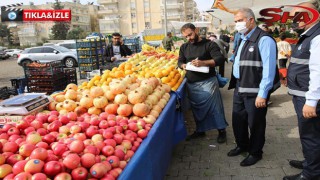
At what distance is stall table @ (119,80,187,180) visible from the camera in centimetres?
208

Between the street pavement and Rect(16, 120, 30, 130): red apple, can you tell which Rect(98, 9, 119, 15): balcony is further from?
Rect(16, 120, 30, 130): red apple

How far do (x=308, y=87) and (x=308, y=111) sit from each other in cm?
28

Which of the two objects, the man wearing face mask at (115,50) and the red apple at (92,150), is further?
the man wearing face mask at (115,50)

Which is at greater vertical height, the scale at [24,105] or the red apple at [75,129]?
the scale at [24,105]

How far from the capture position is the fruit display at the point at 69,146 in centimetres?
179

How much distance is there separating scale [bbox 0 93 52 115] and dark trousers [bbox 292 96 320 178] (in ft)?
9.63

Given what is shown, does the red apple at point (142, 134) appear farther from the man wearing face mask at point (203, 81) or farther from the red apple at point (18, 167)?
the man wearing face mask at point (203, 81)

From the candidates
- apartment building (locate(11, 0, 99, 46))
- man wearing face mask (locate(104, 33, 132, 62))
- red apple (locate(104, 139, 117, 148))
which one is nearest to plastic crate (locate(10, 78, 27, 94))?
man wearing face mask (locate(104, 33, 132, 62))

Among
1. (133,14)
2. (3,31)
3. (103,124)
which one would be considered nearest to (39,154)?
(103,124)

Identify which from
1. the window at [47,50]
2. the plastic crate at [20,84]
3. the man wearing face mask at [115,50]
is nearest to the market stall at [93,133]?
the plastic crate at [20,84]

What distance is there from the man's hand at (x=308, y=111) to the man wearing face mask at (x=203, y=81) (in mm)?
1580

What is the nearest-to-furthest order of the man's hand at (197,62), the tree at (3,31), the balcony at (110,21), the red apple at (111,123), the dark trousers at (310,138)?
the red apple at (111,123)
the dark trousers at (310,138)
the man's hand at (197,62)
the tree at (3,31)
the balcony at (110,21)

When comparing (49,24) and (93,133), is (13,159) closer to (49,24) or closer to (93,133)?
(93,133)

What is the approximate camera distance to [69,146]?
6.77ft
